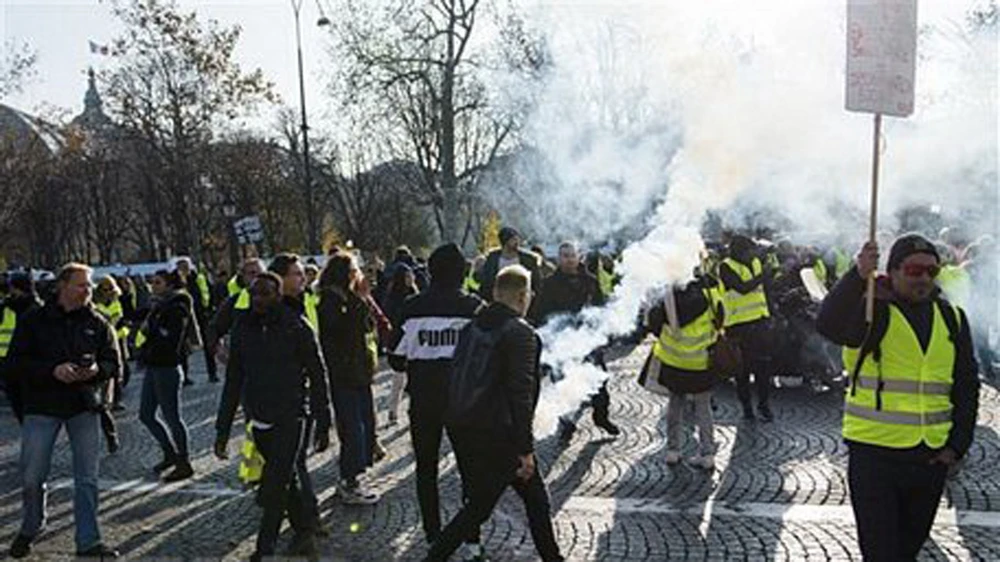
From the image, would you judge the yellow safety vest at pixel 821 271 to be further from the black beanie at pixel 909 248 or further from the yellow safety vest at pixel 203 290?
the yellow safety vest at pixel 203 290

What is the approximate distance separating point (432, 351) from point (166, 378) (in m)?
3.58

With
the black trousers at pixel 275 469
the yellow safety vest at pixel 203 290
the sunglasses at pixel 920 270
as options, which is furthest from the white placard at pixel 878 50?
the yellow safety vest at pixel 203 290

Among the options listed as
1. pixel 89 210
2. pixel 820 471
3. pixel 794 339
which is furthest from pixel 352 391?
pixel 89 210

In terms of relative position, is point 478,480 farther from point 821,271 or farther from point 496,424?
point 821,271

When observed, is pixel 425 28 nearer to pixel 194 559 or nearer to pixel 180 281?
pixel 180 281

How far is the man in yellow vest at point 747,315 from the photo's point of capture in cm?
984

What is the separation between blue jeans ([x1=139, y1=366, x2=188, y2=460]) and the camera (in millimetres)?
8734

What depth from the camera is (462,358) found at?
5441 mm

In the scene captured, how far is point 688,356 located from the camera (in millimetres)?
8211

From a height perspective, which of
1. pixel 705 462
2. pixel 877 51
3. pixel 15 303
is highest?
pixel 877 51

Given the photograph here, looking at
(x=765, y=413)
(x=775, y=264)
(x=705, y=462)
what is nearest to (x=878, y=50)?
(x=705, y=462)

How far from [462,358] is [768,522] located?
266 centimetres

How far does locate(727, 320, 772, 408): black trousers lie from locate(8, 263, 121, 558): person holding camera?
245 inches

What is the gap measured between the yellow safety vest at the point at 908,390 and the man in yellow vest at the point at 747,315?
5.16 m
